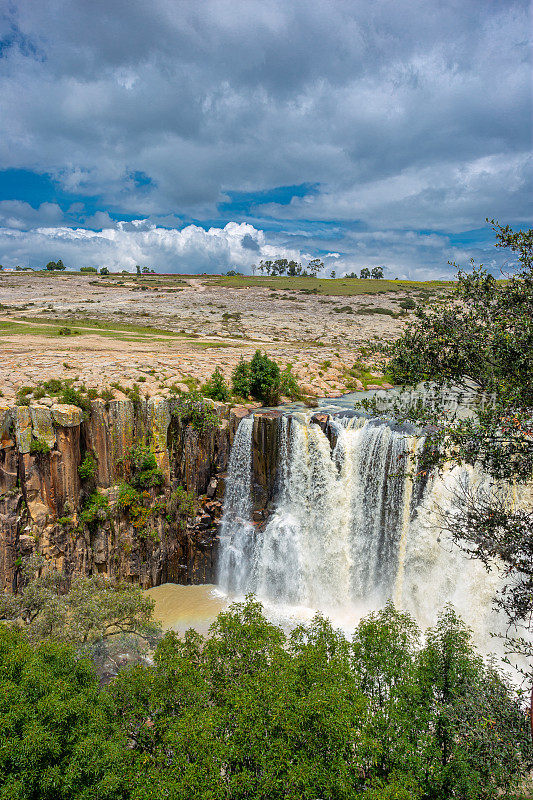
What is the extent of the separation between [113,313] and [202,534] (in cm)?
3156

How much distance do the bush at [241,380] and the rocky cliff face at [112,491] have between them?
188cm

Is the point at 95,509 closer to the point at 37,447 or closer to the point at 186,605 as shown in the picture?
the point at 37,447

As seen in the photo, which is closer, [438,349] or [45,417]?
[438,349]

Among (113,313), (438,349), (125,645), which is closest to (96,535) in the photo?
(125,645)

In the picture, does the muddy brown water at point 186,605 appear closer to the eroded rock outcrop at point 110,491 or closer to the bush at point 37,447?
the eroded rock outcrop at point 110,491

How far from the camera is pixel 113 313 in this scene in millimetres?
47000

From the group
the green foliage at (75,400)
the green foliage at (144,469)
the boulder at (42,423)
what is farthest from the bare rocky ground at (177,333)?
the green foliage at (144,469)

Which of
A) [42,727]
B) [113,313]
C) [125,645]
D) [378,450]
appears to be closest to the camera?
[42,727]

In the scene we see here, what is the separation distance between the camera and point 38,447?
20.7m

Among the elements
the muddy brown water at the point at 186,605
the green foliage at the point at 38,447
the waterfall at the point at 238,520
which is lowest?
the muddy brown water at the point at 186,605

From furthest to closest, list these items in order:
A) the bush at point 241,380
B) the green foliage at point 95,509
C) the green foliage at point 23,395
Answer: the bush at point 241,380, the green foliage at point 95,509, the green foliage at point 23,395

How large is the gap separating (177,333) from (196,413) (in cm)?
1894

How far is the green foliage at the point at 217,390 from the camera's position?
83.7 ft

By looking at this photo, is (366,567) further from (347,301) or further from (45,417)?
(347,301)
